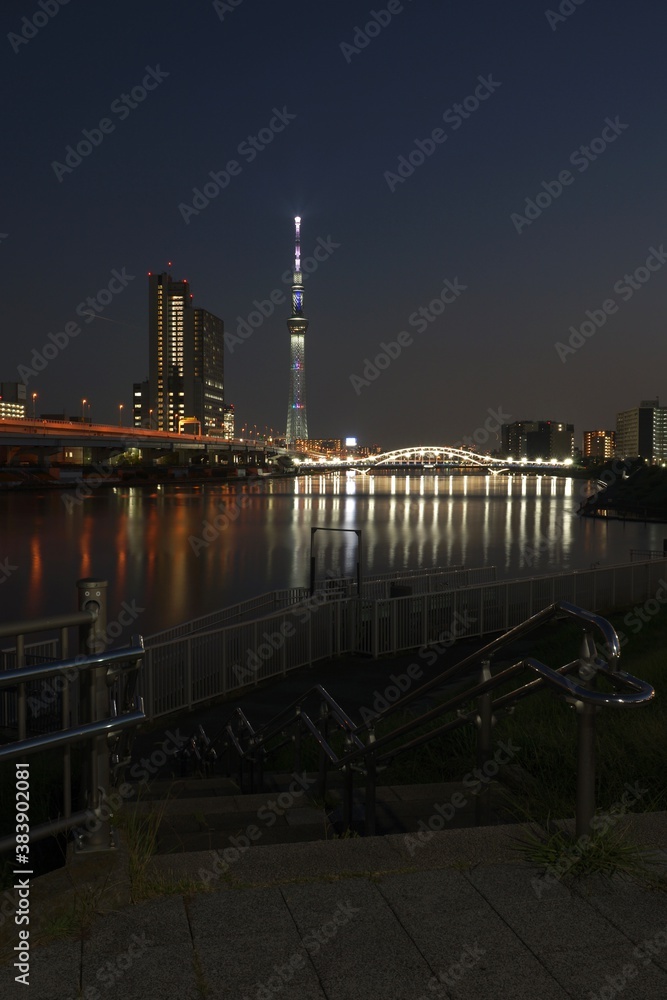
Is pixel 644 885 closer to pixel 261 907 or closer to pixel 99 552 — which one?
pixel 261 907

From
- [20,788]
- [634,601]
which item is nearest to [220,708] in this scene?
[20,788]

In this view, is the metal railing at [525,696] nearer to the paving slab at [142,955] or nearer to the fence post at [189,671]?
the paving slab at [142,955]

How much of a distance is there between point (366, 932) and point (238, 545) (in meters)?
47.5

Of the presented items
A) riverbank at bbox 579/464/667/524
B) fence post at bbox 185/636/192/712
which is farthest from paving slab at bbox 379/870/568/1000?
riverbank at bbox 579/464/667/524

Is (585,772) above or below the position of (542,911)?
above

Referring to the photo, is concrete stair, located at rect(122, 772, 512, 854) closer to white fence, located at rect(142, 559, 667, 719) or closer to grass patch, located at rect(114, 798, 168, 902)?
grass patch, located at rect(114, 798, 168, 902)

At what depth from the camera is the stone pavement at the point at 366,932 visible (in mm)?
2715

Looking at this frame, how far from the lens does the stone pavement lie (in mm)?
2715

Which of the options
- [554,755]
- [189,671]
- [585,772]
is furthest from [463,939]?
[189,671]

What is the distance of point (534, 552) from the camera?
158 feet

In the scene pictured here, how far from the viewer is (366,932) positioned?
3029mm

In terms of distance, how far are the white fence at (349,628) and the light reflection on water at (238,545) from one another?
30.1 feet

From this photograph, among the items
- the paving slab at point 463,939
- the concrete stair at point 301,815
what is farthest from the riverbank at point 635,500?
the paving slab at point 463,939

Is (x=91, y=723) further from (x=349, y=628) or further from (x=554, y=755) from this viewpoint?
(x=349, y=628)
